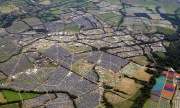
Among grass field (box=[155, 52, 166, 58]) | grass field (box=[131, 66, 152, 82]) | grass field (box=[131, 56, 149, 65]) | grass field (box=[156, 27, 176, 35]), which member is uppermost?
grass field (box=[156, 27, 176, 35])

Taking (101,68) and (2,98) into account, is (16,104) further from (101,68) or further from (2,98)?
(101,68)

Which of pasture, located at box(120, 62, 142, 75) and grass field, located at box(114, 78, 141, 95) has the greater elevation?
pasture, located at box(120, 62, 142, 75)

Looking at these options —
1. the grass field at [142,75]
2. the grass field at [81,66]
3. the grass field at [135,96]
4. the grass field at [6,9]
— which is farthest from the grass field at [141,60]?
the grass field at [6,9]

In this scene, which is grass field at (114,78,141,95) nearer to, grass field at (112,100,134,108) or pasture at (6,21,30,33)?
grass field at (112,100,134,108)

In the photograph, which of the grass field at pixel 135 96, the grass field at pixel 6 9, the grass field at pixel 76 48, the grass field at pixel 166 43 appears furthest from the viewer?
the grass field at pixel 6 9

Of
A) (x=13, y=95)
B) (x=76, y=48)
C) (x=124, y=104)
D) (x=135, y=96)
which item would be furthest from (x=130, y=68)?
(x=13, y=95)

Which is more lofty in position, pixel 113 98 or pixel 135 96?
→ pixel 135 96

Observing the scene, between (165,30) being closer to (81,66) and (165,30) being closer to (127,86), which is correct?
(81,66)

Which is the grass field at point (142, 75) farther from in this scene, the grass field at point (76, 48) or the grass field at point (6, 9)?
the grass field at point (6, 9)

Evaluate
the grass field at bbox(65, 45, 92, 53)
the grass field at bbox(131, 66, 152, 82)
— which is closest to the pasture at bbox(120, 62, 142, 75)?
the grass field at bbox(131, 66, 152, 82)

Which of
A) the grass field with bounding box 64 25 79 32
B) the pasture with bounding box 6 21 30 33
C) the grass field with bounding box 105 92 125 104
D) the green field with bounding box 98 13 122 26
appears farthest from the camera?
the green field with bounding box 98 13 122 26

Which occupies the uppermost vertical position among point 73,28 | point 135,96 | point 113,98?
point 73,28
